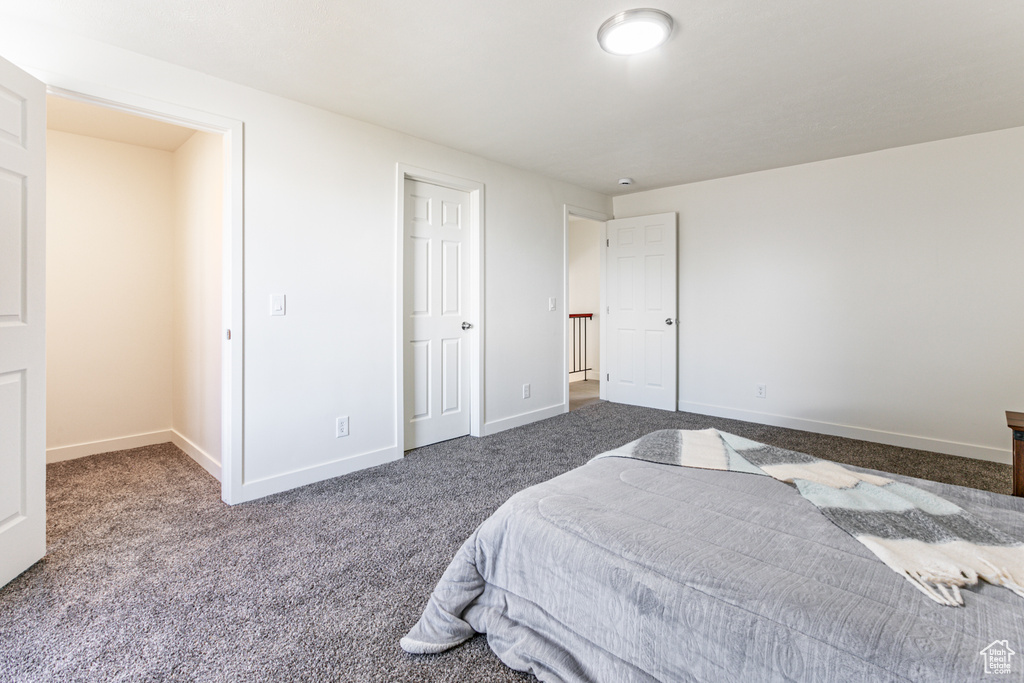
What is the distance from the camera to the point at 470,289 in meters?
3.90

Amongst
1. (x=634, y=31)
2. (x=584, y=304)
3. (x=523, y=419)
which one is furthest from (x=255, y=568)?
(x=584, y=304)

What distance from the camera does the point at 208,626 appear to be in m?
1.60

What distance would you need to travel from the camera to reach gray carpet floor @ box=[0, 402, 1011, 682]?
1437 millimetres

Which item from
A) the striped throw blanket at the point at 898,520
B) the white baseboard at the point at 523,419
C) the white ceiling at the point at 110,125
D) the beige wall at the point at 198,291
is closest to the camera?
the striped throw blanket at the point at 898,520

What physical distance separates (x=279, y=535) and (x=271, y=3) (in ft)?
7.53

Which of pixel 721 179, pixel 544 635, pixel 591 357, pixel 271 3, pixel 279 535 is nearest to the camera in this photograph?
pixel 544 635

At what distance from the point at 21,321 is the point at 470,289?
2.60 meters

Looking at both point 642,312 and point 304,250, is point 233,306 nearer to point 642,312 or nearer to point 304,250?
point 304,250

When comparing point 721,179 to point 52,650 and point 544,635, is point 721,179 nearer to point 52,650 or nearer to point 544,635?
point 544,635

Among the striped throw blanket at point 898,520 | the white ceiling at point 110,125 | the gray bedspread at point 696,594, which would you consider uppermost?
the white ceiling at point 110,125

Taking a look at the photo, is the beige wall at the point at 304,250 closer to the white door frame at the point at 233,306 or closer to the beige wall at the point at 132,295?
the white door frame at the point at 233,306

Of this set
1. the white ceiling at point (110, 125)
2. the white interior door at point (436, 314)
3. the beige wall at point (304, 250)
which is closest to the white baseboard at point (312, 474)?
the beige wall at point (304, 250)

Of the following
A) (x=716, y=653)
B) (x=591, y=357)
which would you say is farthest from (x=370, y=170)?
(x=591, y=357)

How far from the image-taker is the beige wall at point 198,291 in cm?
306
